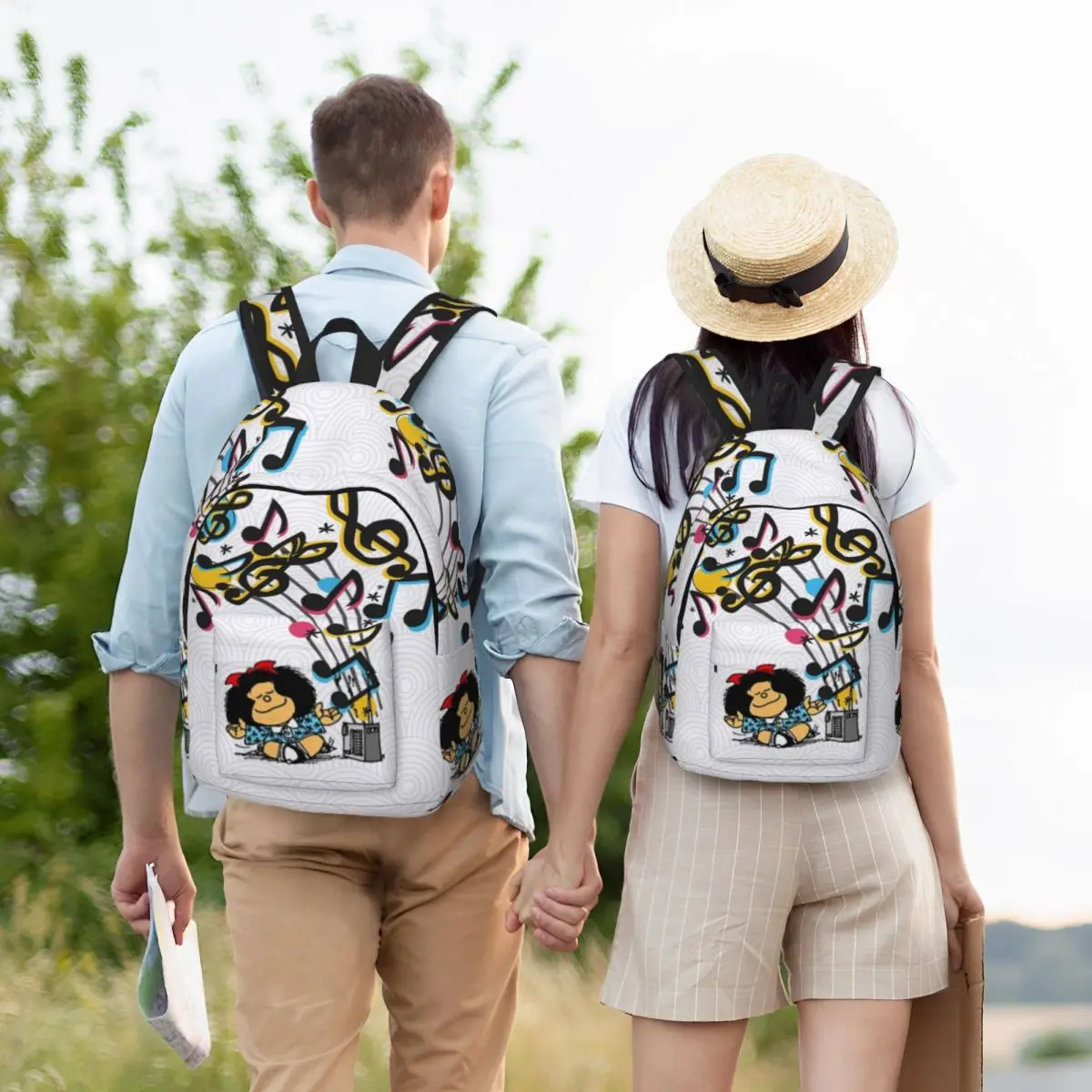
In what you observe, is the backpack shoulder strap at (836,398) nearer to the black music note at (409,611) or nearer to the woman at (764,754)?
the woman at (764,754)

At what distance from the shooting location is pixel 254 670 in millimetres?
1820

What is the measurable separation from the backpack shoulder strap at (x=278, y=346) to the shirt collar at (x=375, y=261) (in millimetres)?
103

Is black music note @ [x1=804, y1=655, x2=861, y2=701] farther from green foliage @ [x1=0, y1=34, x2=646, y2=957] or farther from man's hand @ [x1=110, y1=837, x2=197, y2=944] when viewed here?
green foliage @ [x1=0, y1=34, x2=646, y2=957]

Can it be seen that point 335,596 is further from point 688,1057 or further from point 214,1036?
point 214,1036

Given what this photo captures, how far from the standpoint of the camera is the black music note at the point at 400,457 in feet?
6.05

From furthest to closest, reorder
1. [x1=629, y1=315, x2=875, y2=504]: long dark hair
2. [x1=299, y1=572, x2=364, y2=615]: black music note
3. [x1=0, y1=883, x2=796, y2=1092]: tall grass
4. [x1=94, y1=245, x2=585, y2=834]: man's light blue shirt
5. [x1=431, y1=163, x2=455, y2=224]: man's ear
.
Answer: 1. [x1=0, y1=883, x2=796, y2=1092]: tall grass
2. [x1=431, y1=163, x2=455, y2=224]: man's ear
3. [x1=94, y1=245, x2=585, y2=834]: man's light blue shirt
4. [x1=629, y1=315, x2=875, y2=504]: long dark hair
5. [x1=299, y1=572, x2=364, y2=615]: black music note

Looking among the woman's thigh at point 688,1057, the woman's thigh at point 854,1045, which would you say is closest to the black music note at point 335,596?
the woman's thigh at point 688,1057

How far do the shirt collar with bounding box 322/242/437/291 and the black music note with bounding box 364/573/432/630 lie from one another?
0.50m

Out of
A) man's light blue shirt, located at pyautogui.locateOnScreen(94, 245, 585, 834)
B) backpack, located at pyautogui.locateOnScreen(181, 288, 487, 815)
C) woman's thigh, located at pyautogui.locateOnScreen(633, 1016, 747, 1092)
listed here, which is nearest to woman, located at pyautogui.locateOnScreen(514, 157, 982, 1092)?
woman's thigh, located at pyautogui.locateOnScreen(633, 1016, 747, 1092)

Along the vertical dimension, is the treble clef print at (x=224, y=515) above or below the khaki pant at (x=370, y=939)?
above

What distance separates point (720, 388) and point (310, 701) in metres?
0.71

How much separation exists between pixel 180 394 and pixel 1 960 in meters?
3.63

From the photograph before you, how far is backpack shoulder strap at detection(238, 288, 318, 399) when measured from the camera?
6.46 feet

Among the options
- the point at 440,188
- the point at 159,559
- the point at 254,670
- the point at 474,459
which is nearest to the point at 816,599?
the point at 474,459
